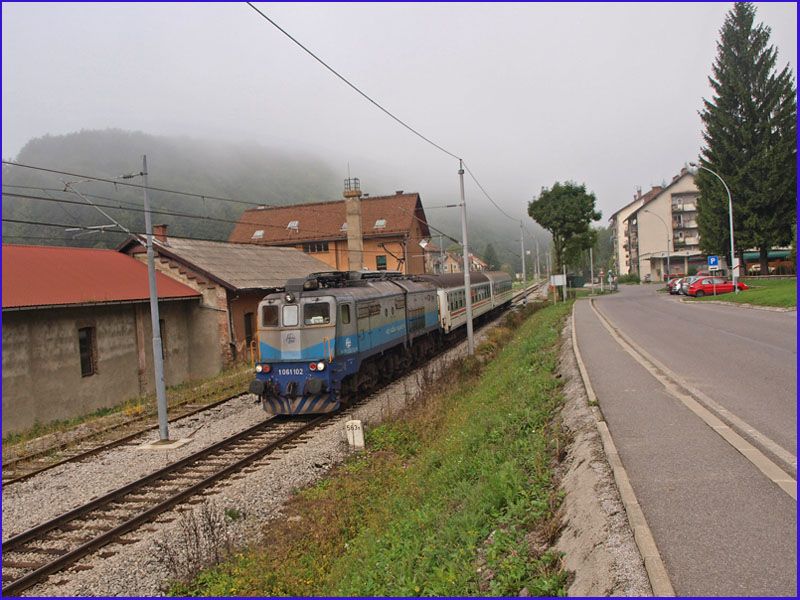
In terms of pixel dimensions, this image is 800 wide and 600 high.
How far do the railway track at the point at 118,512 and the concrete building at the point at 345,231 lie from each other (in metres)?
37.1

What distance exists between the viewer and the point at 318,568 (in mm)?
7168

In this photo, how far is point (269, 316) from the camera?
1533 centimetres

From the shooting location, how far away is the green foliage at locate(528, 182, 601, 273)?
147 ft

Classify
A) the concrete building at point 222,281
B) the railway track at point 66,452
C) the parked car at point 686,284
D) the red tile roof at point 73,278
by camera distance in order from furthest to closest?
the parked car at point 686,284, the concrete building at point 222,281, the red tile roof at point 73,278, the railway track at point 66,452

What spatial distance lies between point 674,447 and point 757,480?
1.18 meters

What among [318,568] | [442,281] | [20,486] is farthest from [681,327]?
[20,486]

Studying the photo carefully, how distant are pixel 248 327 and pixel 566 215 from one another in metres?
27.8

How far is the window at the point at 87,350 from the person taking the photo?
62.5ft

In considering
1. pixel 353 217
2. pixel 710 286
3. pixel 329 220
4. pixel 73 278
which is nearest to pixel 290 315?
pixel 73 278

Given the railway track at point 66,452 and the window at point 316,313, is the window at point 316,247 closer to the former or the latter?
the railway track at point 66,452

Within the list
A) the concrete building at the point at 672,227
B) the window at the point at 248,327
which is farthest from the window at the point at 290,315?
the concrete building at the point at 672,227

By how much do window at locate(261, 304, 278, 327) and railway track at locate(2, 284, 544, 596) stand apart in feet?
9.96

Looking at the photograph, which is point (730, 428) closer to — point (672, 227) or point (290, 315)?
point (290, 315)

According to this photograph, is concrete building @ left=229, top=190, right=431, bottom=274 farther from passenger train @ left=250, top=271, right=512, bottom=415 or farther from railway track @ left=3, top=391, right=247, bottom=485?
railway track @ left=3, top=391, right=247, bottom=485
